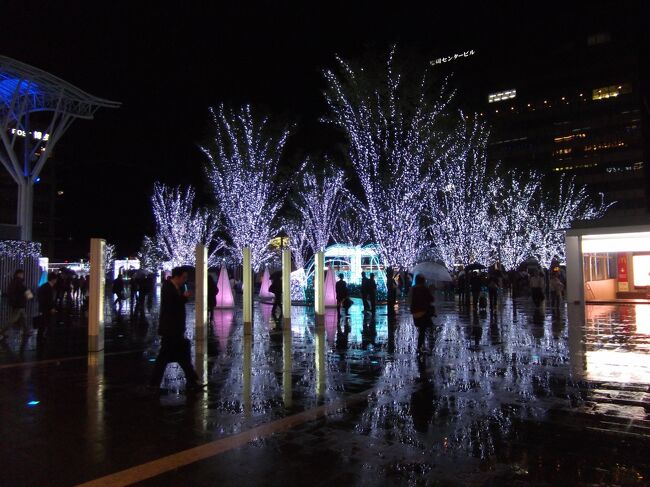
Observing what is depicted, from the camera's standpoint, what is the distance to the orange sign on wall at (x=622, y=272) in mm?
23891

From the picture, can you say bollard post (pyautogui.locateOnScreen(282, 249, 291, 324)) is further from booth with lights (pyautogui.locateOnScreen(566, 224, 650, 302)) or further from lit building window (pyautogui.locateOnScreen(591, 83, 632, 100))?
lit building window (pyautogui.locateOnScreen(591, 83, 632, 100))

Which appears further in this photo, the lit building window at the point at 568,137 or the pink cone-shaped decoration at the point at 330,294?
the lit building window at the point at 568,137

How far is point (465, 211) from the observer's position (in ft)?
126

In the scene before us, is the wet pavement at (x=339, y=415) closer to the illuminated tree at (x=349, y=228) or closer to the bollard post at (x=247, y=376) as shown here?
the bollard post at (x=247, y=376)

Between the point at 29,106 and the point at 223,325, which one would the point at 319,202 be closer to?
the point at 29,106

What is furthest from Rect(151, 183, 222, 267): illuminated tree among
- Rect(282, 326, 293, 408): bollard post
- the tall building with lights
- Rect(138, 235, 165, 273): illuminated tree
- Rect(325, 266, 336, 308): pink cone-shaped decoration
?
the tall building with lights

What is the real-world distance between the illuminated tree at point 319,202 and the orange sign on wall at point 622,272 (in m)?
16.3

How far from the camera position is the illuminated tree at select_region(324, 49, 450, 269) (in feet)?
84.1

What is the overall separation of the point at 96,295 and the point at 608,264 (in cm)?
2205

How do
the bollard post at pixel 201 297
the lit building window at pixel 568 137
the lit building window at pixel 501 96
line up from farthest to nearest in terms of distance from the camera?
the lit building window at pixel 501 96 < the lit building window at pixel 568 137 < the bollard post at pixel 201 297

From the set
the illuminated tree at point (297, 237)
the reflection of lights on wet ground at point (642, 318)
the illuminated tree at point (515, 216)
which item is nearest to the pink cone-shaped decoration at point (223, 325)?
the reflection of lights on wet ground at point (642, 318)

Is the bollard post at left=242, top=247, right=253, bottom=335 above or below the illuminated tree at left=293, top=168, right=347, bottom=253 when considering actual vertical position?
below

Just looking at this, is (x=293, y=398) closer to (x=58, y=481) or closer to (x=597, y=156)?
(x=58, y=481)

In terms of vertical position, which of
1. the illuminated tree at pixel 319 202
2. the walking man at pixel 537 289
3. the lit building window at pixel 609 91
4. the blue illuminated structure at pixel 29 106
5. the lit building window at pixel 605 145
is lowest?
the walking man at pixel 537 289
